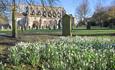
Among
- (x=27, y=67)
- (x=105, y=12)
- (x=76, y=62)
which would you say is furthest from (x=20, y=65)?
(x=105, y=12)

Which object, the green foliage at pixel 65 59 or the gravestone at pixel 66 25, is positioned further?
the gravestone at pixel 66 25

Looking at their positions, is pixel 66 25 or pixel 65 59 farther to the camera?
pixel 66 25

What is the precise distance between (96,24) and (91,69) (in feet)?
262

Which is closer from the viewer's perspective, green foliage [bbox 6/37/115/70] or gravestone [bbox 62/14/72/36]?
green foliage [bbox 6/37/115/70]

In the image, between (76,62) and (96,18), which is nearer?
(76,62)

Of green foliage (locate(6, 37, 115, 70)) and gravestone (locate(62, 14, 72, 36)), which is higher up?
gravestone (locate(62, 14, 72, 36))

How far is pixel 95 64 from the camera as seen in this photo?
706 cm

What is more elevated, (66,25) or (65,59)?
(66,25)

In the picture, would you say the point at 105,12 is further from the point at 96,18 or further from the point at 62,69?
the point at 62,69

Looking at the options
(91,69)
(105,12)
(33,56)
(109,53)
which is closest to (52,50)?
(33,56)

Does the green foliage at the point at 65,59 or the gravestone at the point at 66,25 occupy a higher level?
the gravestone at the point at 66,25

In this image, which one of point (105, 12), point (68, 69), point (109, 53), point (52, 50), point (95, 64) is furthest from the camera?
point (105, 12)

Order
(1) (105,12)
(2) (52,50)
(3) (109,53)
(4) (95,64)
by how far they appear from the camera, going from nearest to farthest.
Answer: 1. (4) (95,64)
2. (3) (109,53)
3. (2) (52,50)
4. (1) (105,12)

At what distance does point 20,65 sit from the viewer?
7793 mm
